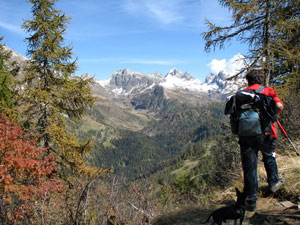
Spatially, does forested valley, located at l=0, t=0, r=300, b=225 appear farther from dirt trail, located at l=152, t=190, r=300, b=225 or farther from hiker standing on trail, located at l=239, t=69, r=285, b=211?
hiker standing on trail, located at l=239, t=69, r=285, b=211

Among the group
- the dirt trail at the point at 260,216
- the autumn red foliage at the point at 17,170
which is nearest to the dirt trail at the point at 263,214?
the dirt trail at the point at 260,216

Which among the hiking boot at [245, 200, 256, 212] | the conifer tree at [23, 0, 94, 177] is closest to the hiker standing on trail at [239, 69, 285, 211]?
the hiking boot at [245, 200, 256, 212]

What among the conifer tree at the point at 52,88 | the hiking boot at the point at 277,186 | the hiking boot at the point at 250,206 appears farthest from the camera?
the conifer tree at the point at 52,88

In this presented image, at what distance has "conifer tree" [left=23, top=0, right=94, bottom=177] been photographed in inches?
472

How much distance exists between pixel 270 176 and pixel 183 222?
2.15m

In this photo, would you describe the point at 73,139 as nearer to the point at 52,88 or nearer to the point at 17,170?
the point at 52,88

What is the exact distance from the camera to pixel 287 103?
28.3ft

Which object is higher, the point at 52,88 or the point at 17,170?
the point at 52,88

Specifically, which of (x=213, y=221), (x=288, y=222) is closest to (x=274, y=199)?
(x=288, y=222)

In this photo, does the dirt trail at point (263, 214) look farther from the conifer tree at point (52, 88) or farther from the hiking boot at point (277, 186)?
the conifer tree at point (52, 88)

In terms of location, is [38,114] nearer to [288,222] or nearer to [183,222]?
[183,222]

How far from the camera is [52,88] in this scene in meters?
12.3

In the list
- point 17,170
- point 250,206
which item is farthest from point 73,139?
point 250,206

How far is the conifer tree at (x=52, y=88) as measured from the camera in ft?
39.4
